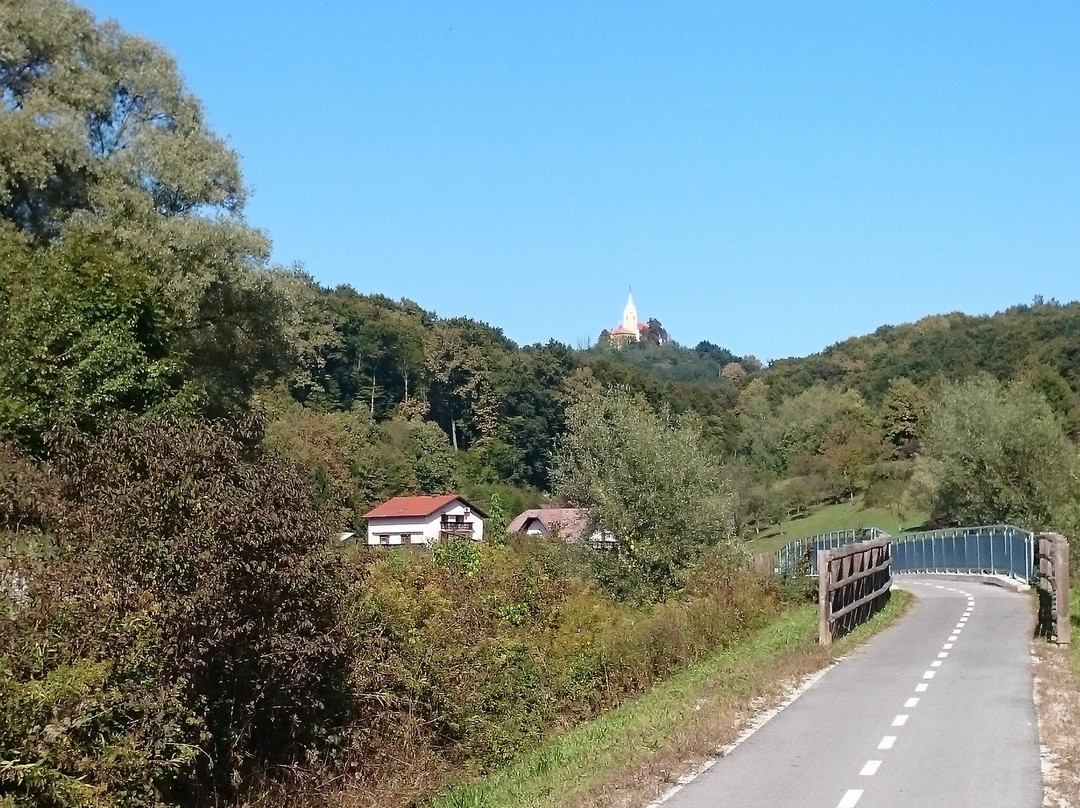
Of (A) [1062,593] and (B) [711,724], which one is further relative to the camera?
(A) [1062,593]

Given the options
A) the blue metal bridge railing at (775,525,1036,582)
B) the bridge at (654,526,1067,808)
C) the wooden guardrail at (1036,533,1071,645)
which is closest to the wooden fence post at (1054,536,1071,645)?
the wooden guardrail at (1036,533,1071,645)

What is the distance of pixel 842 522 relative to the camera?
9544 cm

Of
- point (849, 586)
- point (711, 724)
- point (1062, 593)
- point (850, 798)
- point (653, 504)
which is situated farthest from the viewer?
point (653, 504)

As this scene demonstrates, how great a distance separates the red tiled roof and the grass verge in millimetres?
74945

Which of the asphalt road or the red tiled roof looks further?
the red tiled roof

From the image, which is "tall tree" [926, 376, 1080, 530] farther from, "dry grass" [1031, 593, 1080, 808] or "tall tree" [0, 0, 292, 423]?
"dry grass" [1031, 593, 1080, 808]

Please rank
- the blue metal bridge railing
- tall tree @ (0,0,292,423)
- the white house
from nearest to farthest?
tall tree @ (0,0,292,423), the blue metal bridge railing, the white house

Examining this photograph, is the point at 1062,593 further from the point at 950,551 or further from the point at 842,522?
the point at 842,522

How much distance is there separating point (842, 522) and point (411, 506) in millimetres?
36413

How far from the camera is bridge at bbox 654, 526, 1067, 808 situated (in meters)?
9.25

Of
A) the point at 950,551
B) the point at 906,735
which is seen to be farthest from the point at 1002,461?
the point at 906,735

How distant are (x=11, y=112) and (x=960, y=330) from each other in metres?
134

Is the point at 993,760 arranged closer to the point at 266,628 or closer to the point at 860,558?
the point at 266,628

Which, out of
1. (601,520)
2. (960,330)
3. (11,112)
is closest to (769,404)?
(960,330)
